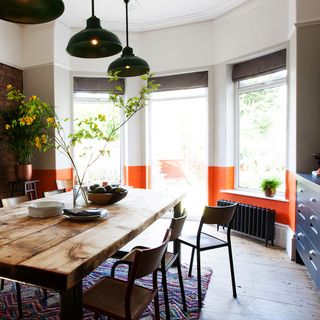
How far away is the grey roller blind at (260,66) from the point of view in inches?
143

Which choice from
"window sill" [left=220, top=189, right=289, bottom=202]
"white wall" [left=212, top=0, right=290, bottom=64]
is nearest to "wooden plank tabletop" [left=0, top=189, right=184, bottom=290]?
"window sill" [left=220, top=189, right=289, bottom=202]

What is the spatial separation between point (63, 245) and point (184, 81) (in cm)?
397

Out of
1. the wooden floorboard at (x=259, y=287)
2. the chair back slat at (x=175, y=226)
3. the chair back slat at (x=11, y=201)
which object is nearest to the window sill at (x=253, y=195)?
the wooden floorboard at (x=259, y=287)

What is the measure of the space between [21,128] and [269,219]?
3722mm

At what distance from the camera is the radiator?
11.6 ft

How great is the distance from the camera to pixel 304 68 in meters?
3.10

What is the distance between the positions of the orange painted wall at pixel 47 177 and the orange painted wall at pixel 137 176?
43.0 inches

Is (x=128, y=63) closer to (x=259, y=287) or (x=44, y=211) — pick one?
(x=44, y=211)

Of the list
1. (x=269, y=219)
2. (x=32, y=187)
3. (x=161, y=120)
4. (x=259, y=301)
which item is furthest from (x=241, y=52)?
(x=32, y=187)

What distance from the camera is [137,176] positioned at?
506cm

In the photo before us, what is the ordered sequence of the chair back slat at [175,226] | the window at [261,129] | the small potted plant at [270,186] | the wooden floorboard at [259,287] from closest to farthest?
the chair back slat at [175,226] → the wooden floorboard at [259,287] → the small potted plant at [270,186] → the window at [261,129]

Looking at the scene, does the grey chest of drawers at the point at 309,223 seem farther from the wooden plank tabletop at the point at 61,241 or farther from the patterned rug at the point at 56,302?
the wooden plank tabletop at the point at 61,241

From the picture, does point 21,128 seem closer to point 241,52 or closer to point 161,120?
point 161,120

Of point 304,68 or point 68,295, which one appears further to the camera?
point 304,68
